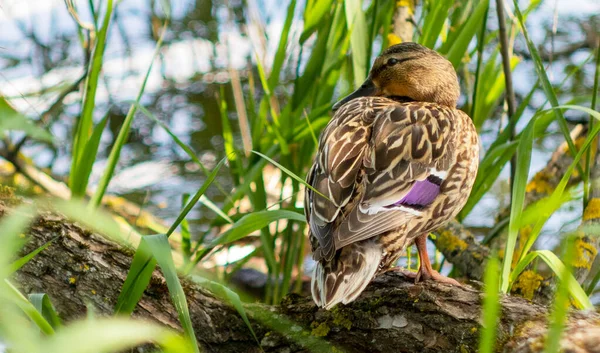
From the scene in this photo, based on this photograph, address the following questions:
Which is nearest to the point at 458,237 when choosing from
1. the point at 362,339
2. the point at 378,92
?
the point at 378,92

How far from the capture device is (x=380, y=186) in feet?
9.07

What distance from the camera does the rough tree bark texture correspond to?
2.37 meters

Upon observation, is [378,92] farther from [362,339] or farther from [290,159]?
[362,339]

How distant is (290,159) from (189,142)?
1978 millimetres

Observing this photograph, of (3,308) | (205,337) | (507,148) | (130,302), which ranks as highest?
(507,148)

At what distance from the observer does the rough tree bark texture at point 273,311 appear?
2365mm

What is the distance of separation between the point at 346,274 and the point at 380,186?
40 cm

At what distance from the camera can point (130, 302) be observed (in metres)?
2.26

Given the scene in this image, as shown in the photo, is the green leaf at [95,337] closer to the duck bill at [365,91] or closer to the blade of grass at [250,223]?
the blade of grass at [250,223]

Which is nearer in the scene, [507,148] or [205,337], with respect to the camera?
[205,337]

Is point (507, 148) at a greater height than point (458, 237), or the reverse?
point (507, 148)

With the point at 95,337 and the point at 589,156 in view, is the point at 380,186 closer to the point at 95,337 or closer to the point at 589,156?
the point at 589,156

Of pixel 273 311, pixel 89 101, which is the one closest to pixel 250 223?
pixel 273 311

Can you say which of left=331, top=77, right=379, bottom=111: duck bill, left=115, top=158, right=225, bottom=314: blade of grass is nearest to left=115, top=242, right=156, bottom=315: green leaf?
left=115, top=158, right=225, bottom=314: blade of grass
